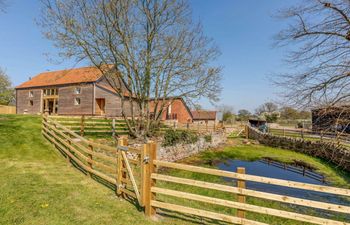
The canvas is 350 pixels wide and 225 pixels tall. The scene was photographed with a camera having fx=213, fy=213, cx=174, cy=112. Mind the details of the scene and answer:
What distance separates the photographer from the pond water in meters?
8.07

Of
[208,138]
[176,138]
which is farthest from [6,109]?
[208,138]

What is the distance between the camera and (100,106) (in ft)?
87.5

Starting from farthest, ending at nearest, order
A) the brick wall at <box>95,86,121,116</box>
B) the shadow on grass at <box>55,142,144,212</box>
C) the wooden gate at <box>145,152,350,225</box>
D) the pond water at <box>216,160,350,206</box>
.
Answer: the brick wall at <box>95,86,121,116</box>
the pond water at <box>216,160,350,206</box>
the shadow on grass at <box>55,142,144,212</box>
the wooden gate at <box>145,152,350,225</box>

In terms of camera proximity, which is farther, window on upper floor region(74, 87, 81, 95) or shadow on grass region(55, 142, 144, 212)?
window on upper floor region(74, 87, 81, 95)

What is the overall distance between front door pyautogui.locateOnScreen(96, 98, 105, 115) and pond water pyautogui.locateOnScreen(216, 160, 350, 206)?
17.7 metres

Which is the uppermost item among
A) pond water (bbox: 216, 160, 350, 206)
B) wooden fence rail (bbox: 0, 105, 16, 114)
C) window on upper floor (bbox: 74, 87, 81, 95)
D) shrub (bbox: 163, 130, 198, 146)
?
window on upper floor (bbox: 74, 87, 81, 95)

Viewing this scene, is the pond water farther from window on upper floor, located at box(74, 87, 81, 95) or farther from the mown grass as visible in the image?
window on upper floor, located at box(74, 87, 81, 95)

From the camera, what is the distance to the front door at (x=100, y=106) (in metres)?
26.1

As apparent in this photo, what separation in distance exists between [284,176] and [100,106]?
22.0 m

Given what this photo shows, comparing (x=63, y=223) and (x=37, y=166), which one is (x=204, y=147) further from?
(x=63, y=223)

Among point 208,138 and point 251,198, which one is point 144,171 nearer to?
→ point 251,198

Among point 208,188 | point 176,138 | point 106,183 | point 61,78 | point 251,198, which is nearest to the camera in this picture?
point 208,188

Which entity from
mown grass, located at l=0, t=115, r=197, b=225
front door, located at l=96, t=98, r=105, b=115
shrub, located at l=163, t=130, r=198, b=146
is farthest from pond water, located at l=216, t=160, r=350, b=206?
front door, located at l=96, t=98, r=105, b=115

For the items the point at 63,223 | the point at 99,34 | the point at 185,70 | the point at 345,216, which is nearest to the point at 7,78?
the point at 99,34
